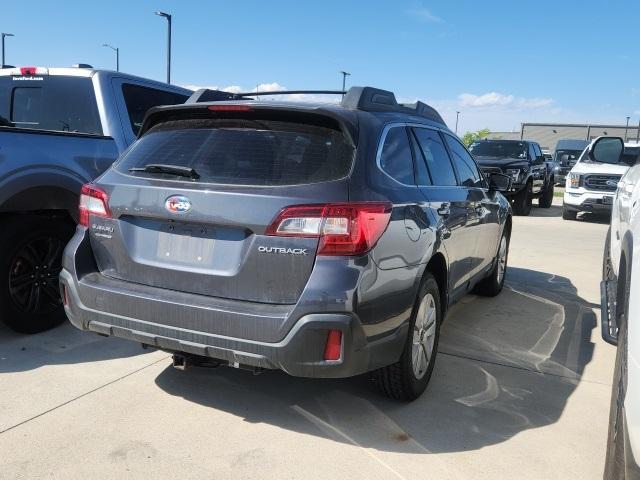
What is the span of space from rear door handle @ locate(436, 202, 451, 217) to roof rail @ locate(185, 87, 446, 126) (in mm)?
652

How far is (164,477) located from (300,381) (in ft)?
4.02

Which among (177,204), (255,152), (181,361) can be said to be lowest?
(181,361)

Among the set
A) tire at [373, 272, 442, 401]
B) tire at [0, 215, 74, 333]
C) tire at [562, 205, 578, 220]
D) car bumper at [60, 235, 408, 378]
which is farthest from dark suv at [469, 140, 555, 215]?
car bumper at [60, 235, 408, 378]

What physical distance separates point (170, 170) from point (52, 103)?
7.79 feet

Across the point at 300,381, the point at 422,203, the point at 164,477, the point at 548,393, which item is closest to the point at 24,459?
the point at 164,477

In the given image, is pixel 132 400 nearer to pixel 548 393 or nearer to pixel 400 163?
pixel 400 163

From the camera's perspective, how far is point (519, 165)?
13672 millimetres

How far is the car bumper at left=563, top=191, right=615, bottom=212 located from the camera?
12.3 m

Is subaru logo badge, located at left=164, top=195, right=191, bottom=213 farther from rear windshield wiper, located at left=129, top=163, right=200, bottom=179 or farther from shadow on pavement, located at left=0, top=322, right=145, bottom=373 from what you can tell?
shadow on pavement, located at left=0, top=322, right=145, bottom=373

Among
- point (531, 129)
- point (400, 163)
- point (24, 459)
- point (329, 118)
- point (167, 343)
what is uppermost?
point (531, 129)

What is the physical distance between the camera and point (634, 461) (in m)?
1.76

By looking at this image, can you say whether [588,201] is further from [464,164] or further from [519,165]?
[464,164]

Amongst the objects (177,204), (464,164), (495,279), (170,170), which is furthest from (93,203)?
(495,279)

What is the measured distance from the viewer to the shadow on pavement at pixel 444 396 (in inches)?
119
